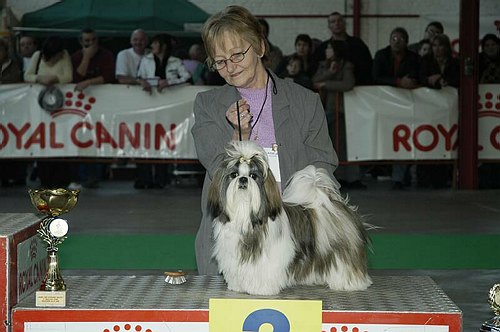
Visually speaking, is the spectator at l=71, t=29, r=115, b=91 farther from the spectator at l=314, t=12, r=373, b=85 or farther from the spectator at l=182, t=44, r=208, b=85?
the spectator at l=314, t=12, r=373, b=85

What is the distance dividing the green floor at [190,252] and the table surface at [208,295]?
118 inches

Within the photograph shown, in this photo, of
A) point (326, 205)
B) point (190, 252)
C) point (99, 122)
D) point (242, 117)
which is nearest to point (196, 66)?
point (99, 122)

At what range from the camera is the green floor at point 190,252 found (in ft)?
19.4

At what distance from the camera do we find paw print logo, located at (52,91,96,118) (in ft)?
31.2

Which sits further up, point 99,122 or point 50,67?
point 50,67

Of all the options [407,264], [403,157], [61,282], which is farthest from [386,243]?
[61,282]

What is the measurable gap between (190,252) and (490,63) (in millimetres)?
5143

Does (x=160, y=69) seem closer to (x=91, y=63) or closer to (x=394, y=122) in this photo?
(x=91, y=63)

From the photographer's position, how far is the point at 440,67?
9.82 m

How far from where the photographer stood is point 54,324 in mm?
2387

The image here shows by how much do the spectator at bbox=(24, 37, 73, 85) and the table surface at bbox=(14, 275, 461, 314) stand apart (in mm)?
6878

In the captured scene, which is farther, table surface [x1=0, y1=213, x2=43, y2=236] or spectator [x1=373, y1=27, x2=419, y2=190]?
spectator [x1=373, y1=27, x2=419, y2=190]

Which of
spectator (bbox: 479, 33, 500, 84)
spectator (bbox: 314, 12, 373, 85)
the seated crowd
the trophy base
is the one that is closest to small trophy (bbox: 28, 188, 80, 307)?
the trophy base

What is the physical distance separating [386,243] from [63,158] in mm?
4233
